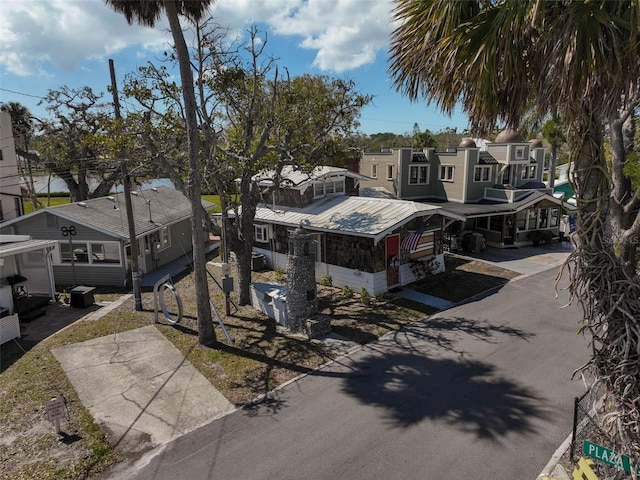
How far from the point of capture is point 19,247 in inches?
626

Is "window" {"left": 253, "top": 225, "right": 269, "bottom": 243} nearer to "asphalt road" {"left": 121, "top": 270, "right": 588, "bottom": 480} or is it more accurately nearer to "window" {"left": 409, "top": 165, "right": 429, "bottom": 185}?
"asphalt road" {"left": 121, "top": 270, "right": 588, "bottom": 480}

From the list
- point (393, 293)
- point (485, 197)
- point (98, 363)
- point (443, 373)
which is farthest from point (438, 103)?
point (485, 197)

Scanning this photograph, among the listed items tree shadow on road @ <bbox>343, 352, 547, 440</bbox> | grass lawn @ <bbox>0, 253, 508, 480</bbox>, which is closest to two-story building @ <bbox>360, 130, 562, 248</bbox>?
grass lawn @ <bbox>0, 253, 508, 480</bbox>

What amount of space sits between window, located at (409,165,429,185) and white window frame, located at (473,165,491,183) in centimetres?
387

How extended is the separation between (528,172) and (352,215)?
20.2 m

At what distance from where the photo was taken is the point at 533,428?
30.0ft

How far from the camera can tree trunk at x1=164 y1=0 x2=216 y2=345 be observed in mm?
12141

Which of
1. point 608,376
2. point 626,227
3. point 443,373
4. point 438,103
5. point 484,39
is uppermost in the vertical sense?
point 484,39

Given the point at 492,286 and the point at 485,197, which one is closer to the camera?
the point at 492,286

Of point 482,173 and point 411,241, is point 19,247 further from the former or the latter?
point 482,173

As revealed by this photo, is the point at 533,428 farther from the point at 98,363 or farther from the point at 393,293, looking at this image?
the point at 98,363

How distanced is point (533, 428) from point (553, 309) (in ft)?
28.8

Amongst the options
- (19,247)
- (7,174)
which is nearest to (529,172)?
(19,247)

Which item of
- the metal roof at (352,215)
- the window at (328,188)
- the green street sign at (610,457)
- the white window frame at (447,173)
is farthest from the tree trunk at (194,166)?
the white window frame at (447,173)
